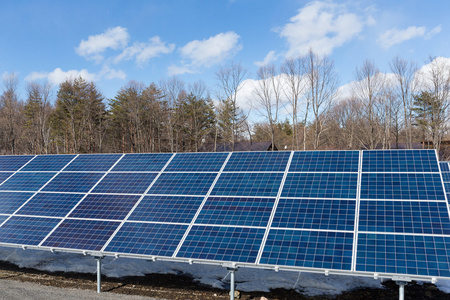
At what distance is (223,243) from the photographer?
31.2 ft

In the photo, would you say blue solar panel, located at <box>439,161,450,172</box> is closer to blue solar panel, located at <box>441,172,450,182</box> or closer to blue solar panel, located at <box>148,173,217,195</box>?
blue solar panel, located at <box>441,172,450,182</box>

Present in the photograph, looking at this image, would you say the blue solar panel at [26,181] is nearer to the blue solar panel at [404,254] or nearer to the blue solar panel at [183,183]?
the blue solar panel at [183,183]

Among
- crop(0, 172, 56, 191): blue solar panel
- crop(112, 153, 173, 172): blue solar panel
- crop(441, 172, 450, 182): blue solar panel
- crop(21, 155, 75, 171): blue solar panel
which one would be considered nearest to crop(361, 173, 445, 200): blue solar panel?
crop(441, 172, 450, 182): blue solar panel

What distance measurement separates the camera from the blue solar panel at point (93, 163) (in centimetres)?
1495

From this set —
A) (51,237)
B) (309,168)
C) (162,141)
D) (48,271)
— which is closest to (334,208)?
(309,168)

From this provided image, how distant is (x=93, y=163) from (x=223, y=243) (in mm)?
8725

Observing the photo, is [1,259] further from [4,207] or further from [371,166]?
[371,166]

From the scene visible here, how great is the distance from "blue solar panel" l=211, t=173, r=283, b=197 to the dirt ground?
325 cm

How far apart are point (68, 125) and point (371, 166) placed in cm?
5976

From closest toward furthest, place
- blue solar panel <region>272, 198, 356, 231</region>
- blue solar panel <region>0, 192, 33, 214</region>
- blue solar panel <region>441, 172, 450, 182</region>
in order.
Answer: blue solar panel <region>272, 198, 356, 231</region>, blue solar panel <region>0, 192, 33, 214</region>, blue solar panel <region>441, 172, 450, 182</region>

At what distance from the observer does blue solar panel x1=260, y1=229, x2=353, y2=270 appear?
27.2ft

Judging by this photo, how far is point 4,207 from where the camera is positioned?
13180 millimetres

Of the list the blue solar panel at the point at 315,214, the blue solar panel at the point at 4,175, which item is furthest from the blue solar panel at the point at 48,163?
the blue solar panel at the point at 315,214

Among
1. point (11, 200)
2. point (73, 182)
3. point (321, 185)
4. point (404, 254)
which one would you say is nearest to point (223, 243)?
point (321, 185)
